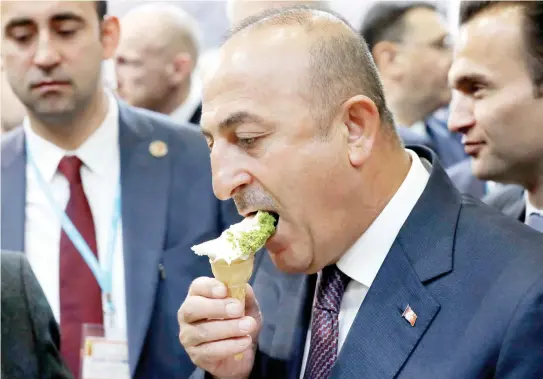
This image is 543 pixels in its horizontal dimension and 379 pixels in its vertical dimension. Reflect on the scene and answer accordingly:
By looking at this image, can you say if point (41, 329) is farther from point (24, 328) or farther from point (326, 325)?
point (326, 325)

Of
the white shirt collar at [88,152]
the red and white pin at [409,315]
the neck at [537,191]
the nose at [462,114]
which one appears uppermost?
the nose at [462,114]

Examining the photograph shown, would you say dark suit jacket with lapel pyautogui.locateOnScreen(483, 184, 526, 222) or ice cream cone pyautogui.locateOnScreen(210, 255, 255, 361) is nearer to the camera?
ice cream cone pyautogui.locateOnScreen(210, 255, 255, 361)

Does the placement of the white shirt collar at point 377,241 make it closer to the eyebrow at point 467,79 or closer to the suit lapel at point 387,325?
the suit lapel at point 387,325

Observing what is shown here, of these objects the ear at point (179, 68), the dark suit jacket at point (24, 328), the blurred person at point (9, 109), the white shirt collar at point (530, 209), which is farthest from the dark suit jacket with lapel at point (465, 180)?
the ear at point (179, 68)

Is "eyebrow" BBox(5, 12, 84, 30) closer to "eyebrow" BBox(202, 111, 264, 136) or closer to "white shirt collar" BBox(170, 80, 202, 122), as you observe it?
"eyebrow" BBox(202, 111, 264, 136)

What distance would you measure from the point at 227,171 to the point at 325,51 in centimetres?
35

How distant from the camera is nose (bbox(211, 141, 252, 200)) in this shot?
6.07ft

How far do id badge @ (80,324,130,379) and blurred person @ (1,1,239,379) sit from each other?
0.15 feet

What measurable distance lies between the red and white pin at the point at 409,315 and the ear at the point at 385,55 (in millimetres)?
2702

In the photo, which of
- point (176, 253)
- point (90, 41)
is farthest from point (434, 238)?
point (90, 41)

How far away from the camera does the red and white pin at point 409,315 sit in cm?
179

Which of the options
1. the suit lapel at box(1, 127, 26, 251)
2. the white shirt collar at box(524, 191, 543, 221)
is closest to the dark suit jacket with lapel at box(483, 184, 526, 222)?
the white shirt collar at box(524, 191, 543, 221)

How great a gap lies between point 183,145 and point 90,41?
1.59 ft

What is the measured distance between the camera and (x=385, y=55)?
4.35 m
